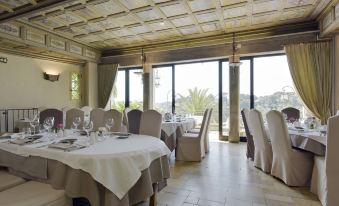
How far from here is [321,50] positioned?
189 inches

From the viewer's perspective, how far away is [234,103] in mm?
6047

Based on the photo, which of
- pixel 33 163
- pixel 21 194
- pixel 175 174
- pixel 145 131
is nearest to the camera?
pixel 21 194

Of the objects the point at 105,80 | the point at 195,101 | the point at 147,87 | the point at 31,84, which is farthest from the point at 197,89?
the point at 31,84

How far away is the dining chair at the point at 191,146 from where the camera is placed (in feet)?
13.6

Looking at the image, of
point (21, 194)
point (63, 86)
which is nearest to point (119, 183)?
point (21, 194)

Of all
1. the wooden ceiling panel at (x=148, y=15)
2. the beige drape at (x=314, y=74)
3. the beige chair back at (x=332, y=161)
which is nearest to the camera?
the beige chair back at (x=332, y=161)

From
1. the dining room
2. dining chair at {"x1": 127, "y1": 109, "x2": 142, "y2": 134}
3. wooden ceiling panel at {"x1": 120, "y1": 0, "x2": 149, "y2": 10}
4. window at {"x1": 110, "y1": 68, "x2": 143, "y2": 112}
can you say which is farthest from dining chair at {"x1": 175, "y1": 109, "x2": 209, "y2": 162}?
window at {"x1": 110, "y1": 68, "x2": 143, "y2": 112}

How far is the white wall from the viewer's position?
5508mm

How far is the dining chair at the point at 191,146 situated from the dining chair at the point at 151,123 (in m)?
1.47

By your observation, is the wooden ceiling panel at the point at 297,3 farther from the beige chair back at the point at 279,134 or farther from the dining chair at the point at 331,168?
the dining chair at the point at 331,168

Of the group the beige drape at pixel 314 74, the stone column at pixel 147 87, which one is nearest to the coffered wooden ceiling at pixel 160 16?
the beige drape at pixel 314 74

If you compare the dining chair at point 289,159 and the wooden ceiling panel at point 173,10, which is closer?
the dining chair at point 289,159

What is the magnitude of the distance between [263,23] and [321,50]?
1433 mm

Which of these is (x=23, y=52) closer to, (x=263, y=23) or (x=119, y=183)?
(x=119, y=183)
